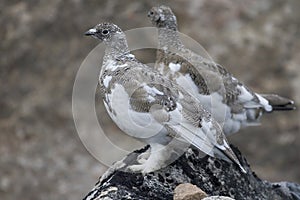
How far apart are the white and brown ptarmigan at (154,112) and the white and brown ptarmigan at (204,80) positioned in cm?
89

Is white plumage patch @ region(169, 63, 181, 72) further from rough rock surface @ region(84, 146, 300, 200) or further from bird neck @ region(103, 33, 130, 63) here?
bird neck @ region(103, 33, 130, 63)

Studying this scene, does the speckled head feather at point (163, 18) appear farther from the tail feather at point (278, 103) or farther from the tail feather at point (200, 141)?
the tail feather at point (200, 141)

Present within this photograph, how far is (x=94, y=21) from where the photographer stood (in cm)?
1429

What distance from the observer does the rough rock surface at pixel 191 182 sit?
584 centimetres

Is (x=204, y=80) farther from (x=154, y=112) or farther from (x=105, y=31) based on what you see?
(x=154, y=112)

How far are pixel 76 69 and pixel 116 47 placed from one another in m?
8.13

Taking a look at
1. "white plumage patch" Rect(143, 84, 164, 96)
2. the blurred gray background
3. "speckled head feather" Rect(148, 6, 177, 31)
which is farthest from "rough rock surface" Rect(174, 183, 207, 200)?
the blurred gray background

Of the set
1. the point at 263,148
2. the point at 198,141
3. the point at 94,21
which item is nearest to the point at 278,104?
the point at 198,141

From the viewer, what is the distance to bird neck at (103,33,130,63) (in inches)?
245

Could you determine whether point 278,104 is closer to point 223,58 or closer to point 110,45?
point 110,45

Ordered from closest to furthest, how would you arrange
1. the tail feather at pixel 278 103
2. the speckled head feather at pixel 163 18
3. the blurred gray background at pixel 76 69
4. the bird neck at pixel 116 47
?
the bird neck at pixel 116 47
the speckled head feather at pixel 163 18
the tail feather at pixel 278 103
the blurred gray background at pixel 76 69

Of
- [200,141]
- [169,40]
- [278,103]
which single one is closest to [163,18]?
[169,40]

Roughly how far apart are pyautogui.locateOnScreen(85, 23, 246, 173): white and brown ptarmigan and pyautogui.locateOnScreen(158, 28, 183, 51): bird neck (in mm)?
1169

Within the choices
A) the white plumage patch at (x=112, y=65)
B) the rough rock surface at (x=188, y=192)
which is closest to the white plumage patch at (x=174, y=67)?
the white plumage patch at (x=112, y=65)
